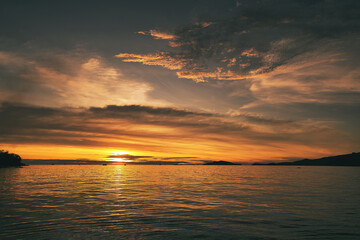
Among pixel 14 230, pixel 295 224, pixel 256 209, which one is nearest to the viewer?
pixel 14 230

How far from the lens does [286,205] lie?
89.3 feet

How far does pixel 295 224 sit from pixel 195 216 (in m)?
8.43

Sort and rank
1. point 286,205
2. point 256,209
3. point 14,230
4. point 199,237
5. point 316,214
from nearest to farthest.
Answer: point 199,237
point 14,230
point 316,214
point 256,209
point 286,205

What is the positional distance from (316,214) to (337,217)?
5.69 feet

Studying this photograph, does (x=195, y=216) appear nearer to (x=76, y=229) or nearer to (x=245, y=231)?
(x=245, y=231)

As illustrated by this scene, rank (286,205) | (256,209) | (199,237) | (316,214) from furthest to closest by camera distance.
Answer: (286,205) < (256,209) < (316,214) < (199,237)

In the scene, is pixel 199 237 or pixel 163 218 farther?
pixel 163 218

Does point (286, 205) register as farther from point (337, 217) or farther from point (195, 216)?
point (195, 216)

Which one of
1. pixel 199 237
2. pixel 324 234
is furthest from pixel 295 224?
pixel 199 237

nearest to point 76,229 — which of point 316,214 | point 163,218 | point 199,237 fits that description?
point 163,218

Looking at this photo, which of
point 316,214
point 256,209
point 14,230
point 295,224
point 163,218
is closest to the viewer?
point 14,230

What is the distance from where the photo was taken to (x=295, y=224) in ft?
61.5

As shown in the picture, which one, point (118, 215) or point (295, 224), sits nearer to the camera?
point (295, 224)

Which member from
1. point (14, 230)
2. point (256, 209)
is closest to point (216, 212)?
point (256, 209)
